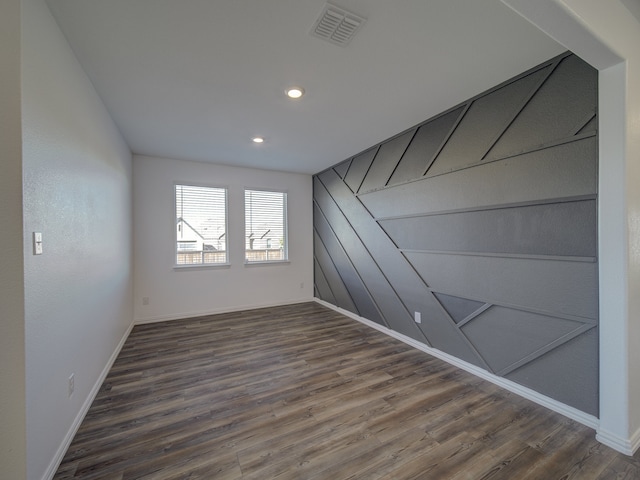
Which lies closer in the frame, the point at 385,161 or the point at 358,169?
the point at 385,161

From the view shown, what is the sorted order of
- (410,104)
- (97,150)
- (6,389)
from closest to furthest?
1. (6,389)
2. (97,150)
3. (410,104)

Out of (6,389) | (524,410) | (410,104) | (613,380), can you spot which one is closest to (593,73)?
(410,104)

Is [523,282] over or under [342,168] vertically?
under

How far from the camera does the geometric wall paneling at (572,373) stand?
174 cm

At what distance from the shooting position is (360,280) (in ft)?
13.0

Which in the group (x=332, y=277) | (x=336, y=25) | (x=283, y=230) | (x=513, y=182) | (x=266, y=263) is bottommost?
(x=332, y=277)

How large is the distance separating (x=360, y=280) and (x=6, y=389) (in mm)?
3459

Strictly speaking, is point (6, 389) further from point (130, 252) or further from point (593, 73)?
point (593, 73)

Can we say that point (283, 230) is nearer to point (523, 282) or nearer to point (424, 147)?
point (424, 147)

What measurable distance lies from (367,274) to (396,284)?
579 mm

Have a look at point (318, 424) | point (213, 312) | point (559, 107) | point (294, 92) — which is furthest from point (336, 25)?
point (213, 312)

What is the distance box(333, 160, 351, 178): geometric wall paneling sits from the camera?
166 inches

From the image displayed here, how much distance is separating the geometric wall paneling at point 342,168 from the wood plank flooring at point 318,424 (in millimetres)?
2737

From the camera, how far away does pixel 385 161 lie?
135 inches
